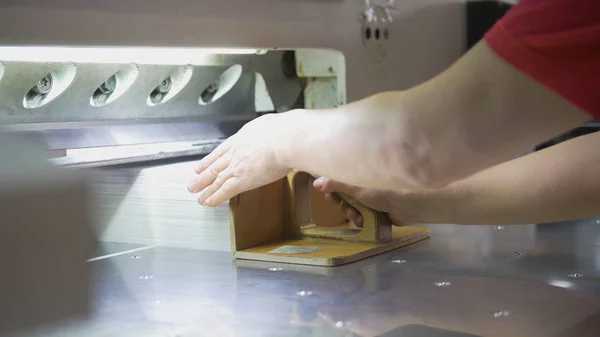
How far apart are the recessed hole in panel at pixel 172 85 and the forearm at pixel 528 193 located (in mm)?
518

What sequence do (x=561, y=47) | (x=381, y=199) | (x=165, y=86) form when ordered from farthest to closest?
(x=165, y=86) < (x=381, y=199) < (x=561, y=47)

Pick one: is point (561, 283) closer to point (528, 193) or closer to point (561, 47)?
point (528, 193)

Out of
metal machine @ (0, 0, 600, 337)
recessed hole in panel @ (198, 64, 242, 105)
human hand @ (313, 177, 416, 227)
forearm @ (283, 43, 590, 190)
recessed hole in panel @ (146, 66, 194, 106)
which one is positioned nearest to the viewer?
metal machine @ (0, 0, 600, 337)

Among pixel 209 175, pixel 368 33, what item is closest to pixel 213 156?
pixel 209 175

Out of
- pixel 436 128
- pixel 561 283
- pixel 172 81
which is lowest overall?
pixel 561 283

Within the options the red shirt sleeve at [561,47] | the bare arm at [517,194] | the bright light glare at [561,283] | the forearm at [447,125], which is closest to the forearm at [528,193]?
the bare arm at [517,194]

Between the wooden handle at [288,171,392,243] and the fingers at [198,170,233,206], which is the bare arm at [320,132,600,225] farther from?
the fingers at [198,170,233,206]

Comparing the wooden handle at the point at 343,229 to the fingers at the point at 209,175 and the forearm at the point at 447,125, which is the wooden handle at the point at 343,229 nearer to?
the fingers at the point at 209,175

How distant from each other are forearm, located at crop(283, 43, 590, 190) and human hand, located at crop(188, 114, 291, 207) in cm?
18

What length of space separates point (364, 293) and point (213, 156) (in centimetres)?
35

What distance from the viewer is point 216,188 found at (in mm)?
1242

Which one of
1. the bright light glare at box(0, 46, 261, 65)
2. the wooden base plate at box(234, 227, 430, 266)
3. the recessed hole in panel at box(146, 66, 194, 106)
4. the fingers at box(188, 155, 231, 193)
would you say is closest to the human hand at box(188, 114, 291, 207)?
the fingers at box(188, 155, 231, 193)

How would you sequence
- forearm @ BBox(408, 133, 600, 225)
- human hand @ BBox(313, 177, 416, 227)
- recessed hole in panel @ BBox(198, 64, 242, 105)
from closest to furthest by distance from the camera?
forearm @ BBox(408, 133, 600, 225) < human hand @ BBox(313, 177, 416, 227) < recessed hole in panel @ BBox(198, 64, 242, 105)

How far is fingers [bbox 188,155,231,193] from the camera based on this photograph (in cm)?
122
